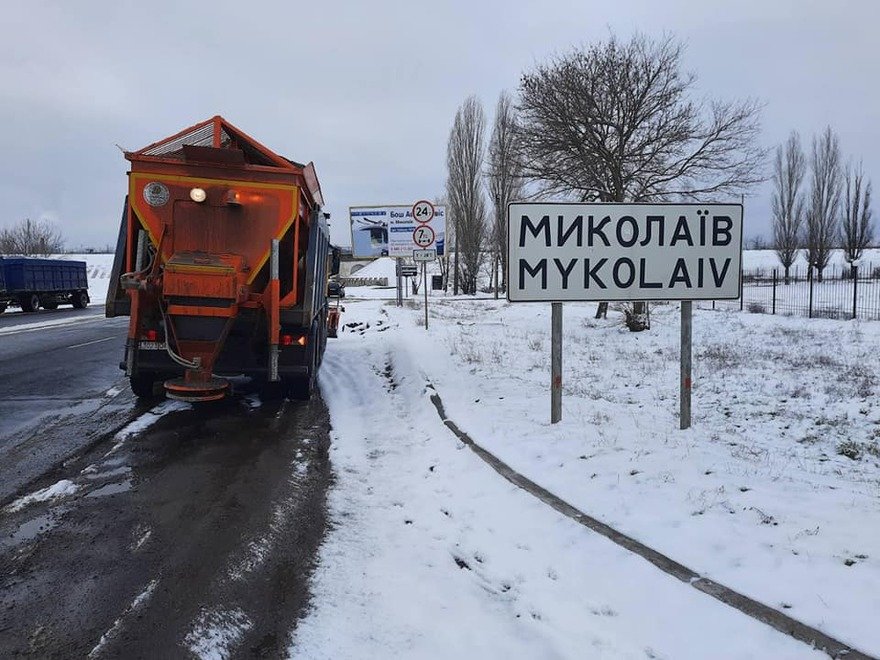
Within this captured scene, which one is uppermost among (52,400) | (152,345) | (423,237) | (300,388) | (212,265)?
(423,237)

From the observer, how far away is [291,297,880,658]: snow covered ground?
2770 mm

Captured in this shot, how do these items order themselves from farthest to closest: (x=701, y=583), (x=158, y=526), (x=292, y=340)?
(x=292, y=340) < (x=158, y=526) < (x=701, y=583)

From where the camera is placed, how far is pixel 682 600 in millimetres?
2943

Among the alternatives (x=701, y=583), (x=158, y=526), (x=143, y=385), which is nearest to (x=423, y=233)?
(x=143, y=385)

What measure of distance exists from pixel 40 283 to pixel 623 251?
3102cm

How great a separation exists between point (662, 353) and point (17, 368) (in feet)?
39.4

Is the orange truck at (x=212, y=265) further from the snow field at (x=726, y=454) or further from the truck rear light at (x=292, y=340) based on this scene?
the snow field at (x=726, y=454)

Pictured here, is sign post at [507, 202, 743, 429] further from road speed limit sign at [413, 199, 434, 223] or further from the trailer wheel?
road speed limit sign at [413, 199, 434, 223]

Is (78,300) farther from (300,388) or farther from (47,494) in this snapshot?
(47,494)

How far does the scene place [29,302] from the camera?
2805 centimetres

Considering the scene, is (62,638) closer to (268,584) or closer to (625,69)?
(268,584)

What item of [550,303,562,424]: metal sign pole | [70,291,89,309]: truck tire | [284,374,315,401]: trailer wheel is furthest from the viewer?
[70,291,89,309]: truck tire

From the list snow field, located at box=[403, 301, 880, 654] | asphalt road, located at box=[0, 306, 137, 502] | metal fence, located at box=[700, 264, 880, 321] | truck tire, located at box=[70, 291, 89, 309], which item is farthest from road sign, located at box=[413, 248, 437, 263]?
truck tire, located at box=[70, 291, 89, 309]

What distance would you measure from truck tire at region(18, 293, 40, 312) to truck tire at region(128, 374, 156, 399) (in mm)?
24997
